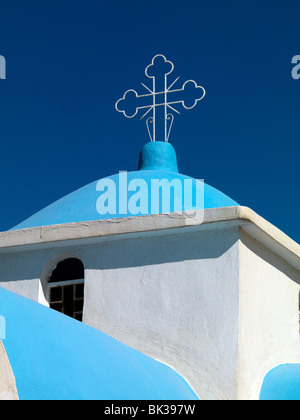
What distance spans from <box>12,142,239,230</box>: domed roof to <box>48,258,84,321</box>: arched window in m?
0.56

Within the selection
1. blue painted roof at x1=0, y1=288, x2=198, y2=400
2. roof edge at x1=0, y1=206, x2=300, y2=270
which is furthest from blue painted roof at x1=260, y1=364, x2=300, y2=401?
roof edge at x1=0, y1=206, x2=300, y2=270

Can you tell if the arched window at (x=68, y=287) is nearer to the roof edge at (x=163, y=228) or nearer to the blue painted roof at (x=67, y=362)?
the roof edge at (x=163, y=228)

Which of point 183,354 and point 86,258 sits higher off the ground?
point 86,258

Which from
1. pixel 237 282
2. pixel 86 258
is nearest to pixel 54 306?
pixel 86 258

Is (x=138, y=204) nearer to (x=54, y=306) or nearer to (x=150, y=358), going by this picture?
(x=54, y=306)

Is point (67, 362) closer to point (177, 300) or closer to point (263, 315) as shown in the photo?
point (177, 300)

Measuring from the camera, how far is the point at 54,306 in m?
8.89

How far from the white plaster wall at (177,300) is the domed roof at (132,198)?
665 millimetres

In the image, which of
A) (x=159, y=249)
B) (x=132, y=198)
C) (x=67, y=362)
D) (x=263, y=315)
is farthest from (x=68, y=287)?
(x=67, y=362)

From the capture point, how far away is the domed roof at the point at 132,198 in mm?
9117

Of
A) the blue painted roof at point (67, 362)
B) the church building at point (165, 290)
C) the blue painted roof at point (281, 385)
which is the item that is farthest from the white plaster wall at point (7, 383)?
the blue painted roof at point (281, 385)

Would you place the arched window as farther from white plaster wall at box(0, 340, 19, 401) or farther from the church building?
white plaster wall at box(0, 340, 19, 401)

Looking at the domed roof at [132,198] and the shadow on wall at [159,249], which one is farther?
the domed roof at [132,198]

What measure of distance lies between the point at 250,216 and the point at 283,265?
1.44m
